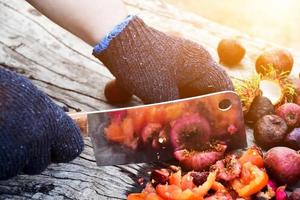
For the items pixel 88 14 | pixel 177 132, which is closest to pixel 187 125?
pixel 177 132

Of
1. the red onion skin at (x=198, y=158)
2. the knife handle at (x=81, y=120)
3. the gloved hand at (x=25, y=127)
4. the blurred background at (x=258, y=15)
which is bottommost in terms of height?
the blurred background at (x=258, y=15)

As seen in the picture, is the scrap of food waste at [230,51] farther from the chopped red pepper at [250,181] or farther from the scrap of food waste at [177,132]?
the chopped red pepper at [250,181]

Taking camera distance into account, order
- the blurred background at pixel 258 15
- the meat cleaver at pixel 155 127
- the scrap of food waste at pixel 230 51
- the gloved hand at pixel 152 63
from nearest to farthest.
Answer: the meat cleaver at pixel 155 127, the gloved hand at pixel 152 63, the scrap of food waste at pixel 230 51, the blurred background at pixel 258 15

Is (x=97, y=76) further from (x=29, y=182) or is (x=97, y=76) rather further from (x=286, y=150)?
(x=286, y=150)

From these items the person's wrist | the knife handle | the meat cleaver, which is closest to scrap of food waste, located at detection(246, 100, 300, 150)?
the meat cleaver

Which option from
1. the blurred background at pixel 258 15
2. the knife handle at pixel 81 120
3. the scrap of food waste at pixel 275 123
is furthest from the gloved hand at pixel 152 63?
the blurred background at pixel 258 15
